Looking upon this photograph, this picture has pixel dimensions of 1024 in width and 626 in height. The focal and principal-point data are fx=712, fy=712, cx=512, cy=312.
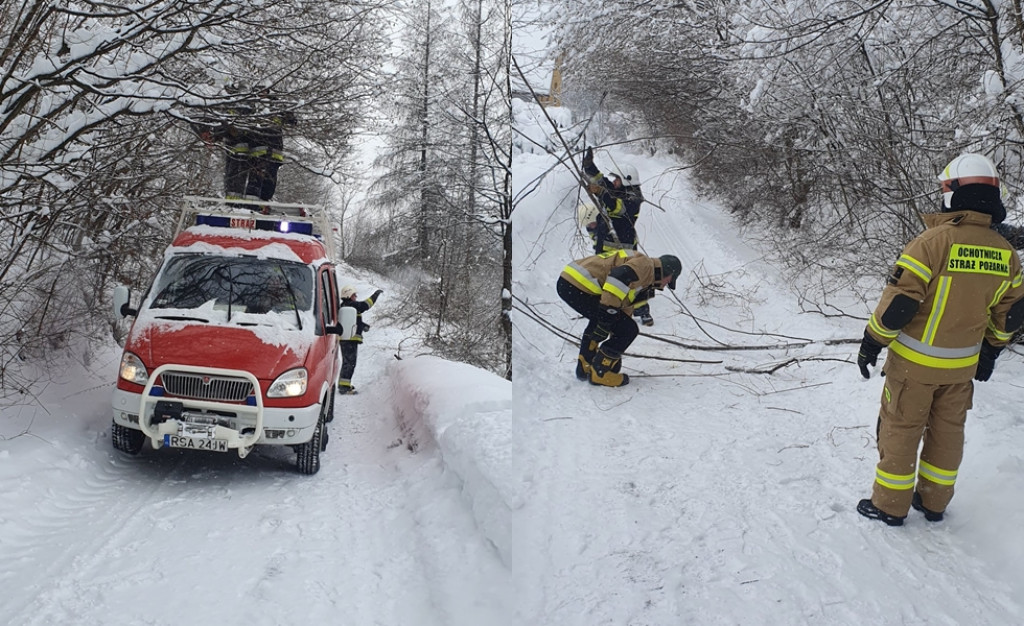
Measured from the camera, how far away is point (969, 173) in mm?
3781

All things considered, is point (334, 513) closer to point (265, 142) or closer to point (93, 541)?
point (93, 541)

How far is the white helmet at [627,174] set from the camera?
7.23 meters

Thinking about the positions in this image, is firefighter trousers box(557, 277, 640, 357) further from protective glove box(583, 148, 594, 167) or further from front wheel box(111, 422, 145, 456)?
front wheel box(111, 422, 145, 456)

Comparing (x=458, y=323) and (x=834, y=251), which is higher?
(x=834, y=251)

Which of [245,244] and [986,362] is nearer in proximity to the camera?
[986,362]

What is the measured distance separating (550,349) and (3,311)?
471cm

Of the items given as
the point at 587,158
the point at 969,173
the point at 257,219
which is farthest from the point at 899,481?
the point at 257,219

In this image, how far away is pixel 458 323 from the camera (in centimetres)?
1338

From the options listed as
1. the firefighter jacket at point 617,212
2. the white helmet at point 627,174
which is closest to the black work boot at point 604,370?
the firefighter jacket at point 617,212

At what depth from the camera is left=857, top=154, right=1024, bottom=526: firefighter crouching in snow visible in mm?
3781

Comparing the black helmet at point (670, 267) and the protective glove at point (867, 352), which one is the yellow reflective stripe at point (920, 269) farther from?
the black helmet at point (670, 267)

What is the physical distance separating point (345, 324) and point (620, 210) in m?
3.01

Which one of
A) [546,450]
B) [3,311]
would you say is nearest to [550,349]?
[546,450]

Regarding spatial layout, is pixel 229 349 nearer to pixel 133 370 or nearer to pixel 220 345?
pixel 220 345
